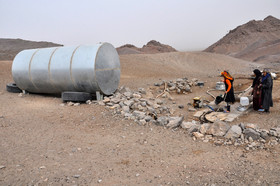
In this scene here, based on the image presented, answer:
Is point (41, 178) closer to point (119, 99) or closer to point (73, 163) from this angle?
point (73, 163)

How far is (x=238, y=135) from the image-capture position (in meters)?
5.43

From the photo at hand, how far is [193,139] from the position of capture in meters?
5.55

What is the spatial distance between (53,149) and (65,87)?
4382 millimetres

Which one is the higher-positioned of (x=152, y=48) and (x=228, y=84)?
(x=152, y=48)

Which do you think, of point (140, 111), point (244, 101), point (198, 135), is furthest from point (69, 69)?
point (244, 101)

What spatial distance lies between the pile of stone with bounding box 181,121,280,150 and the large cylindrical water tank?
13.8 ft

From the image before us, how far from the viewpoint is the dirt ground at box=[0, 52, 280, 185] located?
12.5 feet

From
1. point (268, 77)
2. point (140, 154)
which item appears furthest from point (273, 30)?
point (140, 154)

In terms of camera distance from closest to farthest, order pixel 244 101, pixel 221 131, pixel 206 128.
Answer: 1. pixel 221 131
2. pixel 206 128
3. pixel 244 101

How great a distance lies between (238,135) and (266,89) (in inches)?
115

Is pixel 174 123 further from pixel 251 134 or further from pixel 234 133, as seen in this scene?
pixel 251 134

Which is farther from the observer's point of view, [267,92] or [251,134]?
[267,92]

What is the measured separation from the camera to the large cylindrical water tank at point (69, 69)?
8.36m

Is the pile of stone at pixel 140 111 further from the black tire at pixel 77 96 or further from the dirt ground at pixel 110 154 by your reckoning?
the black tire at pixel 77 96
